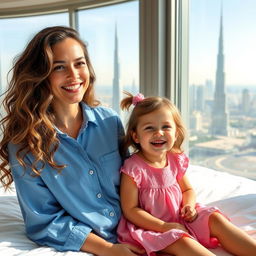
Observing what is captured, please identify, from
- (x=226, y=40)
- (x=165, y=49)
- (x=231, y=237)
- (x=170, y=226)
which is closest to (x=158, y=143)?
(x=170, y=226)

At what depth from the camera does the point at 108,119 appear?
1.46 metres

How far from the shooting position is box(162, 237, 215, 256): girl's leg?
1.10 meters

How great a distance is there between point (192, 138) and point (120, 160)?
49.7 inches

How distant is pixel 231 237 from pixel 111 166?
475mm

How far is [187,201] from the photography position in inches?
54.1

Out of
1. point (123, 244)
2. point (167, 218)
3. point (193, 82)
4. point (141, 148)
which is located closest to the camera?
point (123, 244)

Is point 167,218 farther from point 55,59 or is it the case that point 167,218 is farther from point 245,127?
point 245,127

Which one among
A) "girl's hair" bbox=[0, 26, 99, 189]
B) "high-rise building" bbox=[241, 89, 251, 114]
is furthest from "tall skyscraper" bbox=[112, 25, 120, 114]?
"girl's hair" bbox=[0, 26, 99, 189]

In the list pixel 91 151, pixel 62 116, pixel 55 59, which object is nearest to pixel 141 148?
pixel 91 151

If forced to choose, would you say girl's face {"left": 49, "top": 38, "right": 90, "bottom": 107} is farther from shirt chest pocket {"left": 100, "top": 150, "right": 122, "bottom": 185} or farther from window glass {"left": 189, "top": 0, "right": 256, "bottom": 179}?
window glass {"left": 189, "top": 0, "right": 256, "bottom": 179}

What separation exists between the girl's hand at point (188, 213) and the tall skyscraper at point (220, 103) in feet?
3.60

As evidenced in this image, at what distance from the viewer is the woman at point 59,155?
1238mm

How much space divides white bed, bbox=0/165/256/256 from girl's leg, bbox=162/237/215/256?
14cm

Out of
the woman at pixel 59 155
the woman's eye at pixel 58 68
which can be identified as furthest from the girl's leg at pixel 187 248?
the woman's eye at pixel 58 68
